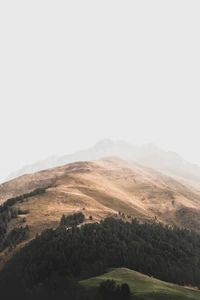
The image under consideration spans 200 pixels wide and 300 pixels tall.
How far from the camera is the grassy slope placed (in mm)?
37344

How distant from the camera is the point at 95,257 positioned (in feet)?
195

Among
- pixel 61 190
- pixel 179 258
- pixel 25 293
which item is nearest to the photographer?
pixel 25 293

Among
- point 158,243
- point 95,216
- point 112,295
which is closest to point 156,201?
point 95,216

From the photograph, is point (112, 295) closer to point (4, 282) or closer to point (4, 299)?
point (4, 299)

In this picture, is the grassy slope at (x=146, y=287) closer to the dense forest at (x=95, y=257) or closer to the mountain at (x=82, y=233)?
the dense forest at (x=95, y=257)

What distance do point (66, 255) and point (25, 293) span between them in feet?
33.7

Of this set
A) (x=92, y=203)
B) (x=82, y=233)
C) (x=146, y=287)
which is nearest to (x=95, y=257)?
(x=82, y=233)

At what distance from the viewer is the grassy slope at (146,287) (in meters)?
37.3

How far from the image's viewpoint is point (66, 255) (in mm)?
59719

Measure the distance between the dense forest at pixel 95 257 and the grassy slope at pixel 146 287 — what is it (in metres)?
5.53

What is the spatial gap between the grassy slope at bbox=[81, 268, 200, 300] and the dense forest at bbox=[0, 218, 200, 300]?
5.53m

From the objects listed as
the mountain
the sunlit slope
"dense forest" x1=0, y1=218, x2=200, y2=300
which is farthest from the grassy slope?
the sunlit slope

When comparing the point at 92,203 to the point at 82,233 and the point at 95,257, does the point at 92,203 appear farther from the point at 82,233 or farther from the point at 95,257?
the point at 95,257

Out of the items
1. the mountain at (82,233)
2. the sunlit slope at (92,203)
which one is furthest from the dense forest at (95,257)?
the sunlit slope at (92,203)
